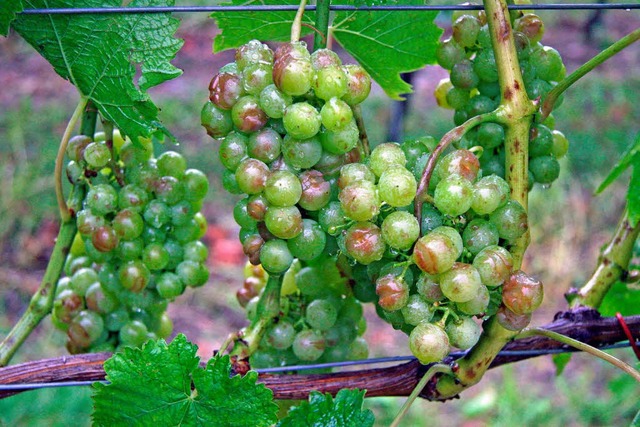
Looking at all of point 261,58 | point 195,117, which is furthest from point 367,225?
point 195,117

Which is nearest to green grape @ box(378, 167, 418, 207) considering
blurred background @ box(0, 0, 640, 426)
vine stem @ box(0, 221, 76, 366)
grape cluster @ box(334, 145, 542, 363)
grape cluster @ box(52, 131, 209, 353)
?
grape cluster @ box(334, 145, 542, 363)

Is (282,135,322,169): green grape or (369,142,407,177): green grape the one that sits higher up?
(282,135,322,169): green grape

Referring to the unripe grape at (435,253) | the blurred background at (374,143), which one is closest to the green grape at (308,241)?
the unripe grape at (435,253)

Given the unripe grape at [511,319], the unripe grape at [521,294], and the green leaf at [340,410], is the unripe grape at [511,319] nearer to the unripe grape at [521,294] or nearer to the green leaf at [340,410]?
the unripe grape at [521,294]

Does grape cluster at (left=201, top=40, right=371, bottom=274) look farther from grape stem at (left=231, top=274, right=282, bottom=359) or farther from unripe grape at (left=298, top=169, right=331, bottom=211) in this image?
grape stem at (left=231, top=274, right=282, bottom=359)

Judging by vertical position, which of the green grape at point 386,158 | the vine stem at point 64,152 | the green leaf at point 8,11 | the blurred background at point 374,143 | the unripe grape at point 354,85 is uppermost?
the blurred background at point 374,143

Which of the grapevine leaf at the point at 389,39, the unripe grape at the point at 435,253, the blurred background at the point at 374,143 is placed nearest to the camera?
the unripe grape at the point at 435,253
